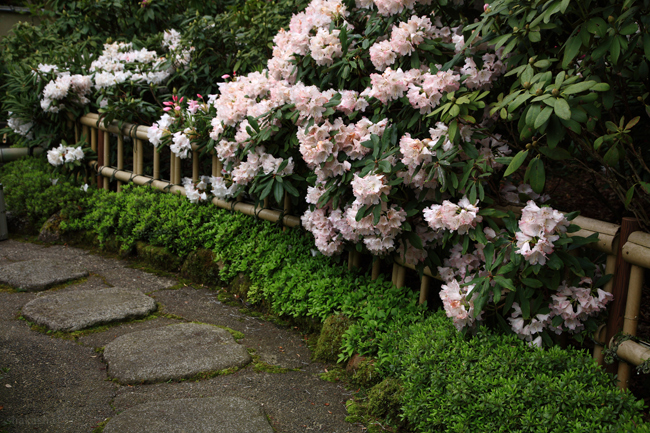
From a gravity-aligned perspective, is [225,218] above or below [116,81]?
below

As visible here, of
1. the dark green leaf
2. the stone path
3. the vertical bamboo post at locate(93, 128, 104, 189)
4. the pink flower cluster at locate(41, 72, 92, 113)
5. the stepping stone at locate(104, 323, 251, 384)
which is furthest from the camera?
the vertical bamboo post at locate(93, 128, 104, 189)

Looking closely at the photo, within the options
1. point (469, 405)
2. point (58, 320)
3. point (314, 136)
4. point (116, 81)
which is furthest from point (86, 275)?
point (469, 405)

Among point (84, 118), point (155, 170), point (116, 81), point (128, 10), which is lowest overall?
point (155, 170)

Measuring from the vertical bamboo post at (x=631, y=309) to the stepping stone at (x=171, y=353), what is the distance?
Result: 1.63m

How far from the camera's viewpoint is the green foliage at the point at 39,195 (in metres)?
4.73

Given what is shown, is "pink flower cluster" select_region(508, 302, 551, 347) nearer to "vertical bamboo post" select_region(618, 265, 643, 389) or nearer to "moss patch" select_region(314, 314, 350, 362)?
"vertical bamboo post" select_region(618, 265, 643, 389)

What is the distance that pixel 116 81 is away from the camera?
15.4 ft

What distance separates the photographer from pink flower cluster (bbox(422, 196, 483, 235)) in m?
2.23

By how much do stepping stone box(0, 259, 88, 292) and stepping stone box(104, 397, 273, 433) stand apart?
175 cm

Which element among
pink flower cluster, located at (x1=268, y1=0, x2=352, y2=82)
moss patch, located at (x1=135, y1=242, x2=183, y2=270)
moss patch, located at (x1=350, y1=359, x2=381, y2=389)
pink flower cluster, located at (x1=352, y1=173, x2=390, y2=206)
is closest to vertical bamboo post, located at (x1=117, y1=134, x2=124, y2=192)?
moss patch, located at (x1=135, y1=242, x2=183, y2=270)

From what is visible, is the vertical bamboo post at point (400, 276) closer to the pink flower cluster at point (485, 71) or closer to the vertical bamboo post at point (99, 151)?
the pink flower cluster at point (485, 71)

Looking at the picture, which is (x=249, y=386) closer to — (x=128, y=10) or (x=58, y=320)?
(x=58, y=320)

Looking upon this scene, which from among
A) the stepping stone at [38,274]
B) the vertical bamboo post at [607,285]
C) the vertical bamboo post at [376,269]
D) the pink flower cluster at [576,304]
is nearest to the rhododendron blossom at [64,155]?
the stepping stone at [38,274]

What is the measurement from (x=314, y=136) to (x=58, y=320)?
5.70 feet
